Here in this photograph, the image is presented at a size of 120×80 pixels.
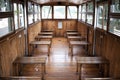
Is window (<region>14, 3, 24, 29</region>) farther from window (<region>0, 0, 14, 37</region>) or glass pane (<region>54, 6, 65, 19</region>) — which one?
glass pane (<region>54, 6, 65, 19</region>)

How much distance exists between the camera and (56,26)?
11195mm

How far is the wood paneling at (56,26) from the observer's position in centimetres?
1109

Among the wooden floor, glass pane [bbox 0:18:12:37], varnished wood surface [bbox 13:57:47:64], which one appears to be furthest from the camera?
the wooden floor

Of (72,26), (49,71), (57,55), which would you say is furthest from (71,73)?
(72,26)

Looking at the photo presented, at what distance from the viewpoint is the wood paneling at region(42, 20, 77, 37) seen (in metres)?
11.1

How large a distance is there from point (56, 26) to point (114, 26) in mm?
7444

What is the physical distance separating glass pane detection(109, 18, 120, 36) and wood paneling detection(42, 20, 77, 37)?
6921 mm

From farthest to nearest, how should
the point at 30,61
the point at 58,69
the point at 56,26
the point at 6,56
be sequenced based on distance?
the point at 56,26, the point at 58,69, the point at 30,61, the point at 6,56

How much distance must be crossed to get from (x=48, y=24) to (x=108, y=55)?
23.8 feet

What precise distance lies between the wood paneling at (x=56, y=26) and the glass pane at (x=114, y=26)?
6.92m

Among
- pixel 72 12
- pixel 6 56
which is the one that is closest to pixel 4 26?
pixel 6 56

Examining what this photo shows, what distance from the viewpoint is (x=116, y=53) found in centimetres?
364

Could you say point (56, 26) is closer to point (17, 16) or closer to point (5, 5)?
point (17, 16)

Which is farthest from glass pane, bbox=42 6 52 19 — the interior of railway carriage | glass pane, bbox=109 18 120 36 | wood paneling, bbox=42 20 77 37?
glass pane, bbox=109 18 120 36
